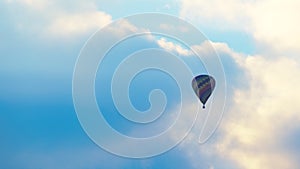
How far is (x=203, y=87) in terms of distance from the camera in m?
118

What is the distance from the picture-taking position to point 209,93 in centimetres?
11744

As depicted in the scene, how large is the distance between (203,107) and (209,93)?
149 inches

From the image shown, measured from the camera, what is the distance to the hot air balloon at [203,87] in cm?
11656

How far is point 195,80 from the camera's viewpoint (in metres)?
117

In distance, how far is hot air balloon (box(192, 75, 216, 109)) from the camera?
4589 inches

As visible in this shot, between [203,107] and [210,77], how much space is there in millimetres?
5841

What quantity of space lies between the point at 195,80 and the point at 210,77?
3.90 metres

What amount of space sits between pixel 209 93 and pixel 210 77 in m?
4.49

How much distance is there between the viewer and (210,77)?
114 metres

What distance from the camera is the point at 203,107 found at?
11506 centimetres

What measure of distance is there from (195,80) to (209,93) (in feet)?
12.2

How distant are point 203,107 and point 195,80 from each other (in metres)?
5.62
